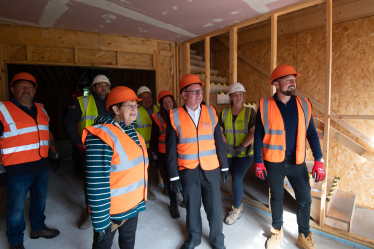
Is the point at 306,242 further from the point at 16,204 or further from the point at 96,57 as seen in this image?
the point at 96,57

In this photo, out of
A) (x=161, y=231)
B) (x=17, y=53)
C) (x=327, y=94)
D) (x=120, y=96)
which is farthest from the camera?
(x=17, y=53)

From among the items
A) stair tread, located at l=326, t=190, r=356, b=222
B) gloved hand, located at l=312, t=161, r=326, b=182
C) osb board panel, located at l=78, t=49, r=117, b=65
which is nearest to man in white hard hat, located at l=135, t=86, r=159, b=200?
osb board panel, located at l=78, t=49, r=117, b=65

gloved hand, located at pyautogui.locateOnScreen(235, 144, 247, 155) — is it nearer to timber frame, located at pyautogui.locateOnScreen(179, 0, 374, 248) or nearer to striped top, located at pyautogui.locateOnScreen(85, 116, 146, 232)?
timber frame, located at pyautogui.locateOnScreen(179, 0, 374, 248)

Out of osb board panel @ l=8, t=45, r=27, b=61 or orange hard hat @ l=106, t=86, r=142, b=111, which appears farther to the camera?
osb board panel @ l=8, t=45, r=27, b=61

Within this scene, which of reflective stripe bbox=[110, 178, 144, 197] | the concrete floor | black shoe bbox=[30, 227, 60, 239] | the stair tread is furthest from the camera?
the stair tread

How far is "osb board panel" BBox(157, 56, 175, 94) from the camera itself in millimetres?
4766

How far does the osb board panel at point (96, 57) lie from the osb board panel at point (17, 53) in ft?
2.78

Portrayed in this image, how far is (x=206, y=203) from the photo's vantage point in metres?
2.30

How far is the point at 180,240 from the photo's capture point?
8.68 ft

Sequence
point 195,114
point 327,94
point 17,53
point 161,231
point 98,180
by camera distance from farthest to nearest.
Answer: point 17,53, point 161,231, point 327,94, point 195,114, point 98,180

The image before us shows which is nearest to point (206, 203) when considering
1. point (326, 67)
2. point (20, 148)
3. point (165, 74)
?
point (20, 148)

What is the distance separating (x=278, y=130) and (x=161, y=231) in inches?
77.9

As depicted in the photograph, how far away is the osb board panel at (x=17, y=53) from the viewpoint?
11.6 feet

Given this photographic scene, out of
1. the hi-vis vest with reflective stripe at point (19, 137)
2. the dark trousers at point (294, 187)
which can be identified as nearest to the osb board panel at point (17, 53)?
the hi-vis vest with reflective stripe at point (19, 137)
